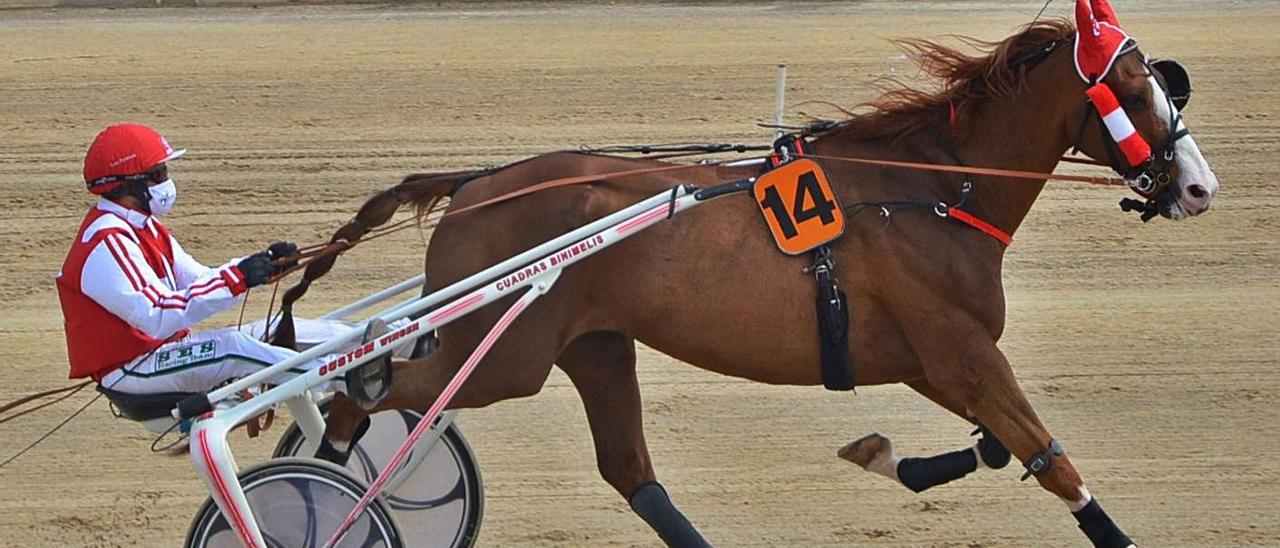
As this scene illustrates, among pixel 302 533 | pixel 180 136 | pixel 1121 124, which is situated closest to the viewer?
pixel 1121 124

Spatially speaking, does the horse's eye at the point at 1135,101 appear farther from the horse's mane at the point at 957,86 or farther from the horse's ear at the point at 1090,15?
the horse's mane at the point at 957,86

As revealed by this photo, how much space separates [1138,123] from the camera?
14.5 ft

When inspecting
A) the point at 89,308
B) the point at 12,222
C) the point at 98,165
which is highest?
the point at 98,165

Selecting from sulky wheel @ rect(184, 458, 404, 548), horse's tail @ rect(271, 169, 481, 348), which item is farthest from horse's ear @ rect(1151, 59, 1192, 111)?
sulky wheel @ rect(184, 458, 404, 548)

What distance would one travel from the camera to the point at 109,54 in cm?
1296

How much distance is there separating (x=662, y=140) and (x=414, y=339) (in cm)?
564

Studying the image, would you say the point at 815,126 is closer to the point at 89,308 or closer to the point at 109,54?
the point at 89,308

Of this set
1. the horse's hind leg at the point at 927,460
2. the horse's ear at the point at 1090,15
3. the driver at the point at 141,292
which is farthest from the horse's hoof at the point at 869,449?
the driver at the point at 141,292

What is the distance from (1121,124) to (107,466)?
12.4 ft

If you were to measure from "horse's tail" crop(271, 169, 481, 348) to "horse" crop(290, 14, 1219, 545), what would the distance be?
166mm

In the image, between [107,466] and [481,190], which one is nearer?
[481,190]

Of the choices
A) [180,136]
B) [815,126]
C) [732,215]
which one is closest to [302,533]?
[732,215]

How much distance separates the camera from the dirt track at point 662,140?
573cm

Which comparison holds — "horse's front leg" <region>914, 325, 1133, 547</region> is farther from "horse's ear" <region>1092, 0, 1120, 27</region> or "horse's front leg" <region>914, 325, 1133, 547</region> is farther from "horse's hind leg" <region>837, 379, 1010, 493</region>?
"horse's ear" <region>1092, 0, 1120, 27</region>
